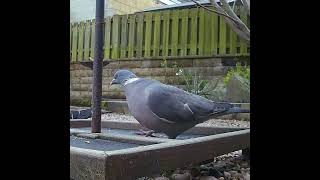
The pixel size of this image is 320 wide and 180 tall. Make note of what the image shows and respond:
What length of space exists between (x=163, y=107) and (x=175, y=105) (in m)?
0.04

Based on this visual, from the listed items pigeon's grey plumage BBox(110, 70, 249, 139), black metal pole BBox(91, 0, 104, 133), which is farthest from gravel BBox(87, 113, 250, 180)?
black metal pole BBox(91, 0, 104, 133)

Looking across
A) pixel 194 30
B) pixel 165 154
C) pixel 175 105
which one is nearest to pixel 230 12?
pixel 194 30

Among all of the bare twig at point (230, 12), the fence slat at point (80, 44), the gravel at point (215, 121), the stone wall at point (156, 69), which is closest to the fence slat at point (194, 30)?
the stone wall at point (156, 69)

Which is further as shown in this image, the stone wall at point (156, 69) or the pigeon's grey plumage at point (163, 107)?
the stone wall at point (156, 69)

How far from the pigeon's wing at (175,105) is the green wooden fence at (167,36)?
→ 235 millimetres

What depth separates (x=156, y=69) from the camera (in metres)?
2.25

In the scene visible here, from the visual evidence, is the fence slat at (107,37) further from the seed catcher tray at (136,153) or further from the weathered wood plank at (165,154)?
the weathered wood plank at (165,154)

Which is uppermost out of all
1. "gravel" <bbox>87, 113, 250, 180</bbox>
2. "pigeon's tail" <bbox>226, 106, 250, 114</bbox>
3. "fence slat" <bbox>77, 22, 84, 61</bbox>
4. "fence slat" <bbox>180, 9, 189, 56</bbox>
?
"fence slat" <bbox>180, 9, 189, 56</bbox>

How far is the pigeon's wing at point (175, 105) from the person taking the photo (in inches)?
43.5

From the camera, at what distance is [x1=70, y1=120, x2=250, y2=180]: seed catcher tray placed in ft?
2.24

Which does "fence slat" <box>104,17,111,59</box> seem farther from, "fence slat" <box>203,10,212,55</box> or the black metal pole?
"fence slat" <box>203,10,212,55</box>

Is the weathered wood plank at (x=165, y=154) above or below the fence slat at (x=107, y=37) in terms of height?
below

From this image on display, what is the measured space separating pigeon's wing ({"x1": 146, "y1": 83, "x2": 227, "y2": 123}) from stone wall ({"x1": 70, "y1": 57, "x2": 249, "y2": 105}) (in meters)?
0.20
